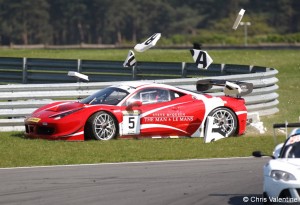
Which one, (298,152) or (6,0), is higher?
(6,0)

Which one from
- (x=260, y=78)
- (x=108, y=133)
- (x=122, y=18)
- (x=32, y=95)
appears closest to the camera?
(x=108, y=133)

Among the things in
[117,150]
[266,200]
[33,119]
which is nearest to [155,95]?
[117,150]

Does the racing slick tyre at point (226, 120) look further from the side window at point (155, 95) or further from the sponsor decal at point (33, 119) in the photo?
the sponsor decal at point (33, 119)

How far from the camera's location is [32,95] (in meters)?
21.2

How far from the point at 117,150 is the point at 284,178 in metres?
7.01

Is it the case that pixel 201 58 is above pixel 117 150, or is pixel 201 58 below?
above

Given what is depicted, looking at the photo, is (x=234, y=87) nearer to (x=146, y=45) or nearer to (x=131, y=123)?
(x=131, y=123)

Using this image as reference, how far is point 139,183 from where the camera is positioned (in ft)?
43.2

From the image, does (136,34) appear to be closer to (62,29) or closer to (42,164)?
(62,29)

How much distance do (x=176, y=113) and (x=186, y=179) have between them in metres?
5.51

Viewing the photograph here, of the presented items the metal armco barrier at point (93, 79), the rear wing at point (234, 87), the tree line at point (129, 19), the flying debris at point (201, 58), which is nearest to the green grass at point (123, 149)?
the metal armco barrier at point (93, 79)

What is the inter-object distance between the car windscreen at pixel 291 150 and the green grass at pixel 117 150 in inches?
A: 192

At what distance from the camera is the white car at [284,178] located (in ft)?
34.1

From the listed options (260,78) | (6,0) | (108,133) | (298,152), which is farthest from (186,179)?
(6,0)
